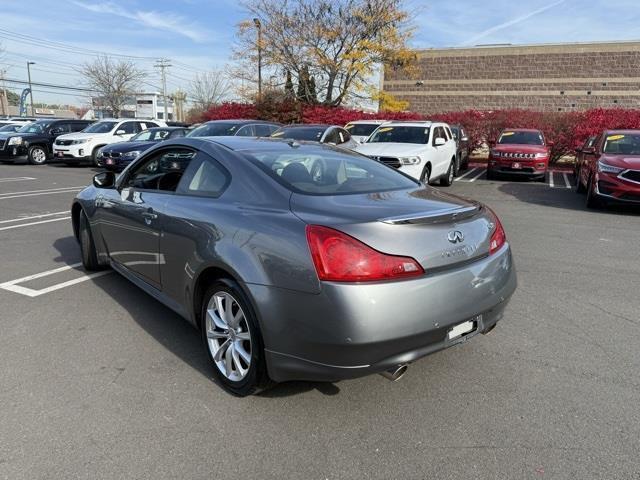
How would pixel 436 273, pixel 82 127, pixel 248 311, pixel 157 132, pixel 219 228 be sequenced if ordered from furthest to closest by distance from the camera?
pixel 82 127, pixel 157 132, pixel 219 228, pixel 248 311, pixel 436 273

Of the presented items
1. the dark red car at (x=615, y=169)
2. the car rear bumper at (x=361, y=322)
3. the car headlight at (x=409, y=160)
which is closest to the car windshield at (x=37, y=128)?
the car headlight at (x=409, y=160)

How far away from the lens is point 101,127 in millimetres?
18500

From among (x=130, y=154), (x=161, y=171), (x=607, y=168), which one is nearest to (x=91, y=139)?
(x=130, y=154)

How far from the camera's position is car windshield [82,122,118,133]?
719 inches

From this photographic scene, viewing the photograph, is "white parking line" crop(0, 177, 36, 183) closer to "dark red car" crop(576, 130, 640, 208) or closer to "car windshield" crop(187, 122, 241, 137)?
"car windshield" crop(187, 122, 241, 137)

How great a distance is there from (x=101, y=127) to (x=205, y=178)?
17332mm

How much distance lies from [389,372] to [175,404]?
4.15 feet

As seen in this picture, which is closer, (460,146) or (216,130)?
(216,130)

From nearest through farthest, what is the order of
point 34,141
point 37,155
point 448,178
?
1. point 448,178
2. point 34,141
3. point 37,155

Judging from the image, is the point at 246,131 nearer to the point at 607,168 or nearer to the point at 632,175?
the point at 607,168

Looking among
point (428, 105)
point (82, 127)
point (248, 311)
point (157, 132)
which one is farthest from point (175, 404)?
point (428, 105)

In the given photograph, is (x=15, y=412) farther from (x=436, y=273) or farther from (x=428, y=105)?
(x=428, y=105)

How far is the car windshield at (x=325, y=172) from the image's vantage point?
3.09m

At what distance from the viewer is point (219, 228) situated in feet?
9.61
